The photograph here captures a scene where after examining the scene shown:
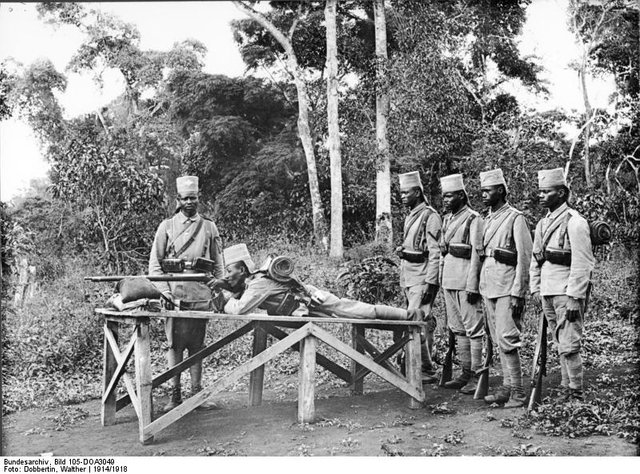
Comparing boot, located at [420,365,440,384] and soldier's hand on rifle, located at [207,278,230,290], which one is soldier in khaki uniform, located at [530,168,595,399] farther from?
soldier's hand on rifle, located at [207,278,230,290]

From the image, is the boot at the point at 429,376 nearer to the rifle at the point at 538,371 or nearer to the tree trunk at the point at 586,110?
the rifle at the point at 538,371

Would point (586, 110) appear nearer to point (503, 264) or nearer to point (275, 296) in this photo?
point (503, 264)

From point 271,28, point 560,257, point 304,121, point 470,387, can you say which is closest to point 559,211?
point 560,257

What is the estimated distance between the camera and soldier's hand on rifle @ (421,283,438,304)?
6.73 metres

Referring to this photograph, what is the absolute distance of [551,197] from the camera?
18.9ft

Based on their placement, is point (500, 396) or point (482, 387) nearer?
point (500, 396)

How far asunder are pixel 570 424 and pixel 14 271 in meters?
6.85

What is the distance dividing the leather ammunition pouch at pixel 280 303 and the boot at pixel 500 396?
2006 millimetres

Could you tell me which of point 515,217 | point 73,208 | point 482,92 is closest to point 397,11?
point 482,92

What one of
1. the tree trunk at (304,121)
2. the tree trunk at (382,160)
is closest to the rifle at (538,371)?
→ the tree trunk at (382,160)

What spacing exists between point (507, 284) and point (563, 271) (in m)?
0.53

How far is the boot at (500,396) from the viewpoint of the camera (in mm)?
5891

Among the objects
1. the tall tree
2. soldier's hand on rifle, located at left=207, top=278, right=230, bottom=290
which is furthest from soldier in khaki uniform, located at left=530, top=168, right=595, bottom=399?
the tall tree

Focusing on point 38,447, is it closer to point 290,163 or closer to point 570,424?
point 570,424
